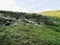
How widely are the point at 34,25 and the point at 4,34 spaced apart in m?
10.5

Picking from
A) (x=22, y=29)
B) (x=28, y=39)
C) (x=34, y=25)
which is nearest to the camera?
(x=28, y=39)

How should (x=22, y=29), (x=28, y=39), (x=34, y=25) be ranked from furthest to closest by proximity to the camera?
(x=34, y=25)
(x=22, y=29)
(x=28, y=39)

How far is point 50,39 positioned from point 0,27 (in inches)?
431

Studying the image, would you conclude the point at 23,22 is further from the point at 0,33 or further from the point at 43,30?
the point at 0,33

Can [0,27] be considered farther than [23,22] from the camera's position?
No

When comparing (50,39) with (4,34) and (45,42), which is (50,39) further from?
(4,34)

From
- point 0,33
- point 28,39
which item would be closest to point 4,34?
point 0,33

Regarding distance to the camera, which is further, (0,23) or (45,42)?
(0,23)

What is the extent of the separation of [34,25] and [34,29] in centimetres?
356

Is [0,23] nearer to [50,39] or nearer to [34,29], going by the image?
[34,29]

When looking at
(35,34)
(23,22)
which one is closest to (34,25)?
(23,22)

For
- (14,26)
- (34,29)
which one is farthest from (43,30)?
(14,26)

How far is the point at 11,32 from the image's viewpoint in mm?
53312

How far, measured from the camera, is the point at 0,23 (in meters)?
61.1
